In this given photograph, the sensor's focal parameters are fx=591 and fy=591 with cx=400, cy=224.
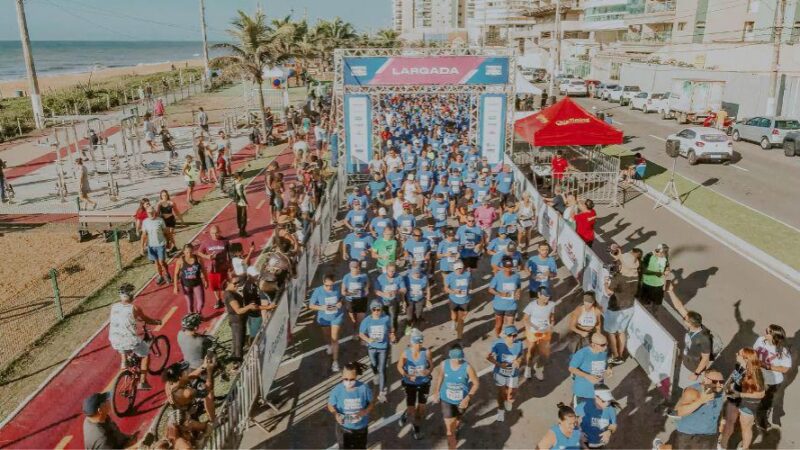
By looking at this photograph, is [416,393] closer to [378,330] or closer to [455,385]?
[455,385]

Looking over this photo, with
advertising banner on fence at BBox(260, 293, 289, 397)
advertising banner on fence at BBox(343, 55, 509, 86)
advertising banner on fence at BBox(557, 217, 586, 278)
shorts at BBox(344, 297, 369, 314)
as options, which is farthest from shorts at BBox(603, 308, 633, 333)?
advertising banner on fence at BBox(343, 55, 509, 86)

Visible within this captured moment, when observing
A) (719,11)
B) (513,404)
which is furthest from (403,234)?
(719,11)

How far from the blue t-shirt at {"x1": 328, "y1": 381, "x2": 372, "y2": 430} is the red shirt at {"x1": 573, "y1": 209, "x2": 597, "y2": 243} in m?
7.88

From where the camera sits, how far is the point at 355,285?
10.1 m

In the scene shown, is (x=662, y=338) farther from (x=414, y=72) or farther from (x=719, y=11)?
(x=719, y=11)

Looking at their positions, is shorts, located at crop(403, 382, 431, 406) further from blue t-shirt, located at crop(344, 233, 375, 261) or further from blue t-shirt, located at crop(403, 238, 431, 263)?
blue t-shirt, located at crop(344, 233, 375, 261)

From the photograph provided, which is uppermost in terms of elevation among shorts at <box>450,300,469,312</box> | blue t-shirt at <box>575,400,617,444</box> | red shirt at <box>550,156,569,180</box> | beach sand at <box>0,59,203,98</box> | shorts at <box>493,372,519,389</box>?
beach sand at <box>0,59,203,98</box>

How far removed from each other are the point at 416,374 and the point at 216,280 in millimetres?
5556

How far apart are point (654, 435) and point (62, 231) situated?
1604cm

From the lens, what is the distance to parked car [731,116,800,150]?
27.9m

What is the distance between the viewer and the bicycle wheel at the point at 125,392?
855 cm

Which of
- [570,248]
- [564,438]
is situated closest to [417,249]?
[570,248]

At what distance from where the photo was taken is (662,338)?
8.73 m

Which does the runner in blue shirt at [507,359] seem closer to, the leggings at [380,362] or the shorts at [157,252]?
the leggings at [380,362]
